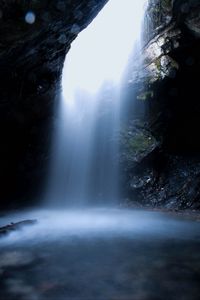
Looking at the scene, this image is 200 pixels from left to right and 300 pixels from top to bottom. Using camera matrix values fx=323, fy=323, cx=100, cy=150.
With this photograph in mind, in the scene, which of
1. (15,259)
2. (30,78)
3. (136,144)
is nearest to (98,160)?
(136,144)

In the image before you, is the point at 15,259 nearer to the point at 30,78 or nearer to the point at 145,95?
the point at 30,78

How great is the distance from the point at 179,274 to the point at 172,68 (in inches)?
470

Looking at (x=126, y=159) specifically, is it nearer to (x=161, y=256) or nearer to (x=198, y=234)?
(x=198, y=234)

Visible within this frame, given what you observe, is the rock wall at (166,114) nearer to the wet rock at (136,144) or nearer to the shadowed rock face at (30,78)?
the wet rock at (136,144)

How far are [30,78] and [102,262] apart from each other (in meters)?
8.37

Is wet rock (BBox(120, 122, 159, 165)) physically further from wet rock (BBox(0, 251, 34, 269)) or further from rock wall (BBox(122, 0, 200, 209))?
wet rock (BBox(0, 251, 34, 269))

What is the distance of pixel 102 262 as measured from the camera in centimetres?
589

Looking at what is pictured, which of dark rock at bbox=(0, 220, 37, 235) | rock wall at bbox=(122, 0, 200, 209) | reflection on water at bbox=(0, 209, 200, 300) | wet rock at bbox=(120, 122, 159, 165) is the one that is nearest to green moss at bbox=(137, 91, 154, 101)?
rock wall at bbox=(122, 0, 200, 209)

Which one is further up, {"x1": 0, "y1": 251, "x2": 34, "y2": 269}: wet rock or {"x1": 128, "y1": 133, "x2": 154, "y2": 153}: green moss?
{"x1": 128, "y1": 133, "x2": 154, "y2": 153}: green moss

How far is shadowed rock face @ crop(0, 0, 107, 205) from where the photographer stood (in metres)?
8.69

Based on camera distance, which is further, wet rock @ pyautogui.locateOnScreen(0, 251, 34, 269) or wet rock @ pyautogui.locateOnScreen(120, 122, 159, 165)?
wet rock @ pyautogui.locateOnScreen(120, 122, 159, 165)

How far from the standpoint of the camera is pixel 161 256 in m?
6.25

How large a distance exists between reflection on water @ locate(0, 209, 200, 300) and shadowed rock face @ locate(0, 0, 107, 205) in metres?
5.42

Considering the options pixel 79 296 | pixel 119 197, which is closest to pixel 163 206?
pixel 119 197
